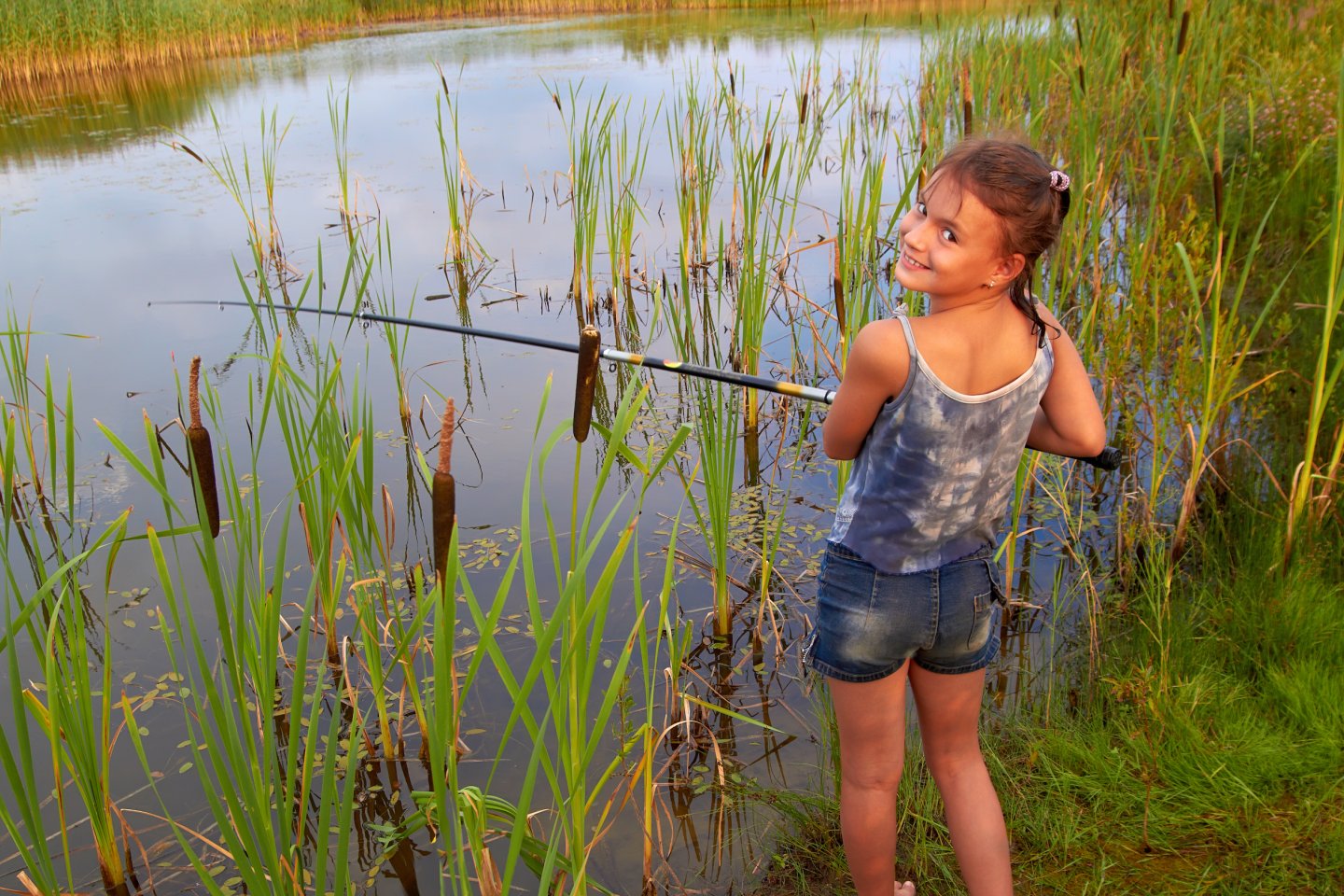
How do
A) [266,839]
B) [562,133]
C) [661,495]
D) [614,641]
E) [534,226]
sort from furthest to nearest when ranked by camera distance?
1. [562,133]
2. [534,226]
3. [661,495]
4. [614,641]
5. [266,839]

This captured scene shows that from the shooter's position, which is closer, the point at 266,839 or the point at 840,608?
the point at 266,839

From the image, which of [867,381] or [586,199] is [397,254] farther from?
[867,381]

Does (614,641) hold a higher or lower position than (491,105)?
lower

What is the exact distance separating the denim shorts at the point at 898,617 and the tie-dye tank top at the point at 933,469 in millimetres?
24

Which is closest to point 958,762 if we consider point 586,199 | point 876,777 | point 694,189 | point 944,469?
point 876,777

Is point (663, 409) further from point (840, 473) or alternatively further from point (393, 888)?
point (393, 888)

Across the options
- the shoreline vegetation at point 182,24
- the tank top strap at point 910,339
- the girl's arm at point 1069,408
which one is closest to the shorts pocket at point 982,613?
the girl's arm at point 1069,408

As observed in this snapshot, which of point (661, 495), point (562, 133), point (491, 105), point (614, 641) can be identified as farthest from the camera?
point (491, 105)

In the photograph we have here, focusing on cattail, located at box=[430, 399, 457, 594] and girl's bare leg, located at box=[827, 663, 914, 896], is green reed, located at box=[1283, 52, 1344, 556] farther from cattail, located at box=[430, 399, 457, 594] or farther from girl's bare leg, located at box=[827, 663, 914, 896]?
cattail, located at box=[430, 399, 457, 594]

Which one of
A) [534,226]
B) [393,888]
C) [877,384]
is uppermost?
[877,384]

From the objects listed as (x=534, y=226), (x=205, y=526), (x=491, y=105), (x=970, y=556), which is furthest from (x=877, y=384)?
(x=491, y=105)

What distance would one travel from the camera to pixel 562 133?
29.1 ft

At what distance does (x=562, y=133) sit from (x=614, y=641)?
22.3ft

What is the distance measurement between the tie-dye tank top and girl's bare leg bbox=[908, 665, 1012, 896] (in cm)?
23
